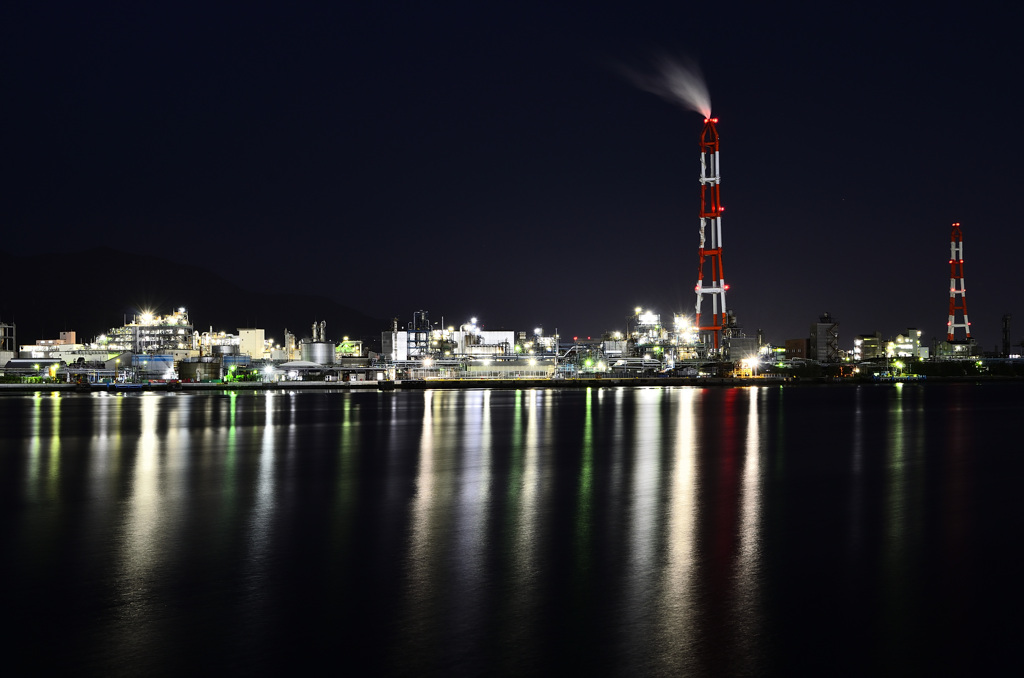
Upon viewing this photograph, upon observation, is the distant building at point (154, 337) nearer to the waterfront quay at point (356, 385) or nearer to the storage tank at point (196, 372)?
the storage tank at point (196, 372)

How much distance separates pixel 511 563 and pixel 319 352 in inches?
3297

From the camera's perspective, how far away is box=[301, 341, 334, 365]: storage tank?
289 ft

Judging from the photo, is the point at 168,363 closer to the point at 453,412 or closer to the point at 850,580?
the point at 453,412

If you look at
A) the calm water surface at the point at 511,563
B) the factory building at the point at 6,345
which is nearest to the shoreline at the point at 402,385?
the factory building at the point at 6,345

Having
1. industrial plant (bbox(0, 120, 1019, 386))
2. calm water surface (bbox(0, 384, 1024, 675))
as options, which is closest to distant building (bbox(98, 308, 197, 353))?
industrial plant (bbox(0, 120, 1019, 386))

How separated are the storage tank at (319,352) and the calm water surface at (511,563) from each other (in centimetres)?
7208

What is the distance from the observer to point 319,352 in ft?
291

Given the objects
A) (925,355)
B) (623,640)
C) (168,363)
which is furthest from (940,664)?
(925,355)

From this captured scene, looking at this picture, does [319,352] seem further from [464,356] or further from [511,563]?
[511,563]

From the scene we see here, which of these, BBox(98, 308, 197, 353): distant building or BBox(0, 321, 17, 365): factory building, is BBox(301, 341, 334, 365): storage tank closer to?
BBox(98, 308, 197, 353): distant building

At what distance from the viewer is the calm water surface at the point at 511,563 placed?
516cm

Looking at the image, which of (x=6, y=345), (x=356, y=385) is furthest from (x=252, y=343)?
(x=6, y=345)

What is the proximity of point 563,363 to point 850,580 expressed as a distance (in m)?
86.2

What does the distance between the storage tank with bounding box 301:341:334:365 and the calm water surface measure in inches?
2838
